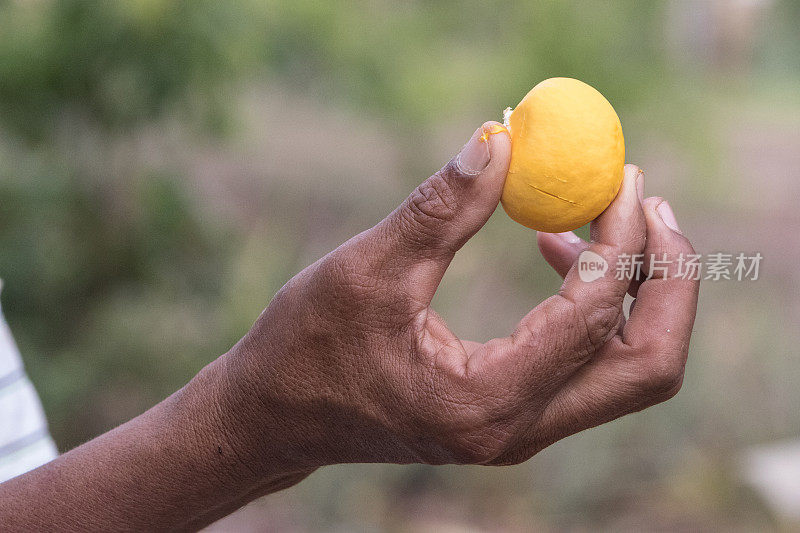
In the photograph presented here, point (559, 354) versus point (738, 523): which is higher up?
point (559, 354)

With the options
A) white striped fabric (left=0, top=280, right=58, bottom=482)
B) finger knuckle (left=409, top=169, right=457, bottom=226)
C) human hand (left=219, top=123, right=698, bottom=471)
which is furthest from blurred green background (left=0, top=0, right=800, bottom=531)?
finger knuckle (left=409, top=169, right=457, bottom=226)

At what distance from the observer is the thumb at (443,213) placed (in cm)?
124

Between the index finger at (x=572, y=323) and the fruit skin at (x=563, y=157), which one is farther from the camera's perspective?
the fruit skin at (x=563, y=157)

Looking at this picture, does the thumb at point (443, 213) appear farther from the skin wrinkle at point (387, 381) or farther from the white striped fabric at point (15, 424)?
the white striped fabric at point (15, 424)

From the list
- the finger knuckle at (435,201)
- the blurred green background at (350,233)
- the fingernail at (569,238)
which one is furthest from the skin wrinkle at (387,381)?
the blurred green background at (350,233)

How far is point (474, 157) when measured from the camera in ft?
4.17

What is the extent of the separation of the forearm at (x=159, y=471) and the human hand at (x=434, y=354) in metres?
0.02

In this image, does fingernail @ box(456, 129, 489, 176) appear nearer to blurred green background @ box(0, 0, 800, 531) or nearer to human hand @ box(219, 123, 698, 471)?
human hand @ box(219, 123, 698, 471)

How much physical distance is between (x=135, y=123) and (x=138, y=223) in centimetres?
51

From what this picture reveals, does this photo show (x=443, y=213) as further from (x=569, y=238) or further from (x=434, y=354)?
(x=569, y=238)

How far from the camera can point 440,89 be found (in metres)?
4.55

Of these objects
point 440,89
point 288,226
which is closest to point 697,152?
point 440,89

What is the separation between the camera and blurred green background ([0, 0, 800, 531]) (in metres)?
3.47

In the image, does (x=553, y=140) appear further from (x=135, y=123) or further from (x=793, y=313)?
(x=793, y=313)
